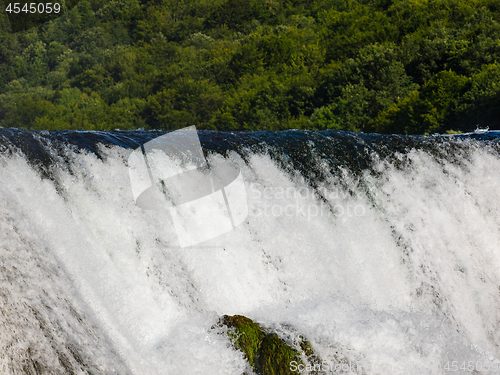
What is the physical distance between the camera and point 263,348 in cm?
500

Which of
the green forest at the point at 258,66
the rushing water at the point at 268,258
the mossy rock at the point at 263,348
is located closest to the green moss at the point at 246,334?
the mossy rock at the point at 263,348

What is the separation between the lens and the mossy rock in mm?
4875

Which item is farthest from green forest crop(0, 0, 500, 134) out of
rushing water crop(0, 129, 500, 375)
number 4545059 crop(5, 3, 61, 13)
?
rushing water crop(0, 129, 500, 375)

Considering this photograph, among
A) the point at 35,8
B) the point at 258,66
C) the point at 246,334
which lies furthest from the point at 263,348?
the point at 35,8

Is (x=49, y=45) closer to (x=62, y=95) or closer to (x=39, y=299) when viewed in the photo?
(x=62, y=95)

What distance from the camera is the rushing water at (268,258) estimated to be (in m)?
4.78

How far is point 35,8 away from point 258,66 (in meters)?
32.8

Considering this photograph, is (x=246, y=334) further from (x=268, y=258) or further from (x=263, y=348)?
(x=268, y=258)

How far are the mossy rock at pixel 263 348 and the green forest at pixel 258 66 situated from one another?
15195 millimetres

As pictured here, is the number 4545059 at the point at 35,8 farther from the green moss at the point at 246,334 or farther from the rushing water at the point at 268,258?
the green moss at the point at 246,334

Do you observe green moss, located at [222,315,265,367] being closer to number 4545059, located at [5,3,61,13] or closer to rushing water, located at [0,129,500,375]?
rushing water, located at [0,129,500,375]

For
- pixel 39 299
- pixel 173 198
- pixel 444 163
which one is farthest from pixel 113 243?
pixel 444 163

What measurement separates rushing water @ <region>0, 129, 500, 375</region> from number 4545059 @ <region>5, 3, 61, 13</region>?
53.2 meters

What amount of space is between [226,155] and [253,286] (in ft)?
7.49
